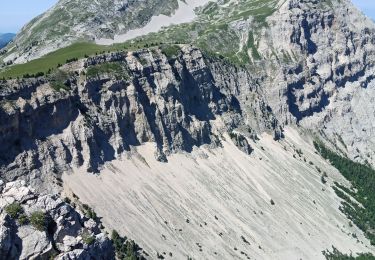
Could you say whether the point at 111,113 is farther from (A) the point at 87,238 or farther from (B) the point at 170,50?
(A) the point at 87,238

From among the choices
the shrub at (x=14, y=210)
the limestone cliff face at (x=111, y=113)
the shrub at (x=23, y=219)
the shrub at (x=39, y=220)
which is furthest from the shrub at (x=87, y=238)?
the limestone cliff face at (x=111, y=113)

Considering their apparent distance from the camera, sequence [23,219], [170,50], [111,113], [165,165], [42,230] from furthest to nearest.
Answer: [170,50] → [165,165] → [111,113] → [42,230] → [23,219]

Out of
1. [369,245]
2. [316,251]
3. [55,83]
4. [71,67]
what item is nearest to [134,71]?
[71,67]

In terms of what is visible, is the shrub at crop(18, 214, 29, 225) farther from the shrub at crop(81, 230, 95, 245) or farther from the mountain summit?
the mountain summit

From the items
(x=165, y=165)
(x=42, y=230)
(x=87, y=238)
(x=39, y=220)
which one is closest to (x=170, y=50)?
(x=165, y=165)

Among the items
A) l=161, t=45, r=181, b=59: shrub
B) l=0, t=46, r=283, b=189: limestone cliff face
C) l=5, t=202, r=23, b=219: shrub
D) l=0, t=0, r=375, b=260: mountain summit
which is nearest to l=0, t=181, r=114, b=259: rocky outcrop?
l=5, t=202, r=23, b=219: shrub

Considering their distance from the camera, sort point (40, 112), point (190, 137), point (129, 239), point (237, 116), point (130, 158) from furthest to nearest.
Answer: point (237, 116)
point (190, 137)
point (130, 158)
point (40, 112)
point (129, 239)

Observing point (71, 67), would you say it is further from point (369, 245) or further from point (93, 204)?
point (369, 245)

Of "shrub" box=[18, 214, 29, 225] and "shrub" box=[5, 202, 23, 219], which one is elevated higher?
"shrub" box=[5, 202, 23, 219]
